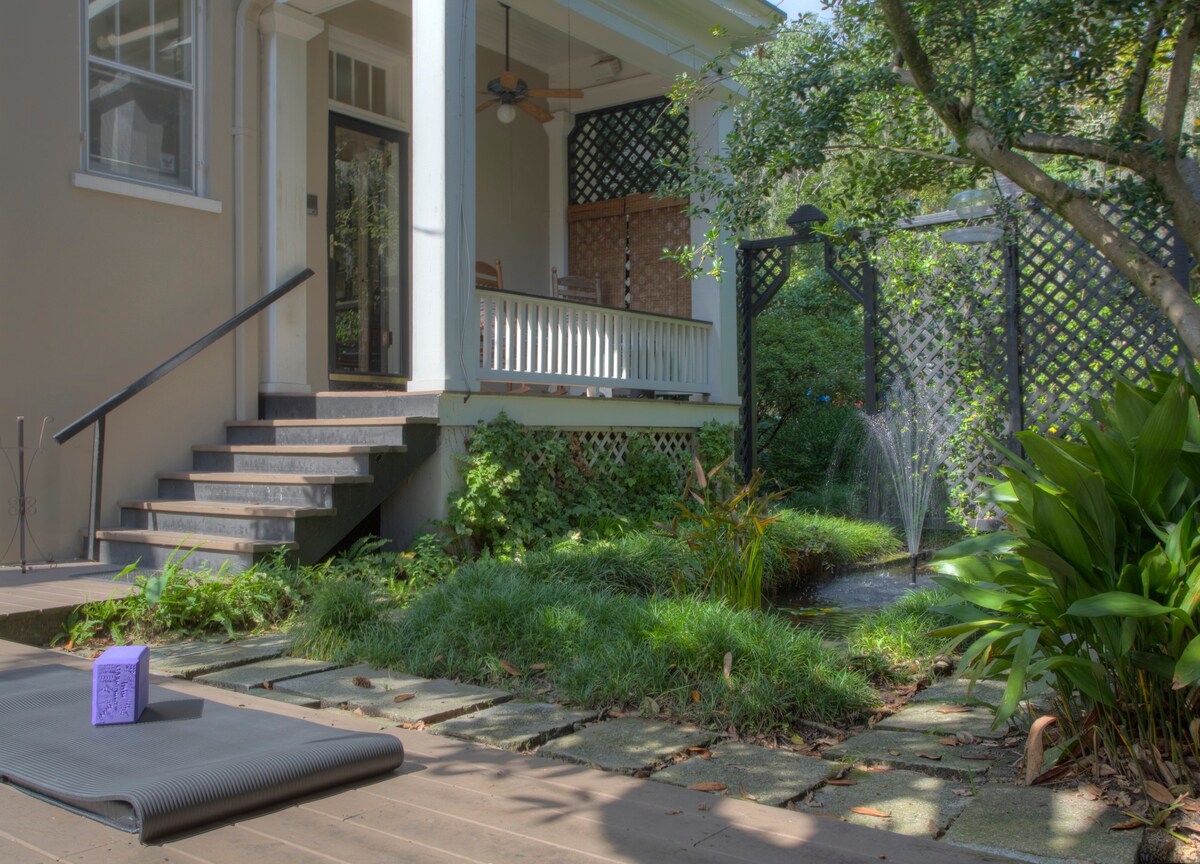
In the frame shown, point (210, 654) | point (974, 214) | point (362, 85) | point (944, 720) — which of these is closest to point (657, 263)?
point (362, 85)

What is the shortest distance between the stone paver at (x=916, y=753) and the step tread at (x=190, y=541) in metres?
3.36

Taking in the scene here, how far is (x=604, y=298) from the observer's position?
986cm

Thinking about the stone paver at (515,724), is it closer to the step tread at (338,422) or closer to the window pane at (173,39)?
the step tread at (338,422)

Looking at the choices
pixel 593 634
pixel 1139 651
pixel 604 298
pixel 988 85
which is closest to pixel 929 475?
pixel 604 298

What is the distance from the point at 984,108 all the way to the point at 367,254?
503 centimetres

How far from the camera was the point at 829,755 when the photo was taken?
302cm

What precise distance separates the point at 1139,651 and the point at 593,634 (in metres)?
2.00

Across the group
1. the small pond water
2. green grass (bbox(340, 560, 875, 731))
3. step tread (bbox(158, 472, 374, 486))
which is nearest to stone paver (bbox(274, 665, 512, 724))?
green grass (bbox(340, 560, 875, 731))

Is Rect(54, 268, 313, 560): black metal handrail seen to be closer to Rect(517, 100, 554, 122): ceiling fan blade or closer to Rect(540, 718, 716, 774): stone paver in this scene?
Rect(517, 100, 554, 122): ceiling fan blade

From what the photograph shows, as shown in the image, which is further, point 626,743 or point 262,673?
point 262,673

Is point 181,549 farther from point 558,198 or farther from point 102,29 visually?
point 558,198

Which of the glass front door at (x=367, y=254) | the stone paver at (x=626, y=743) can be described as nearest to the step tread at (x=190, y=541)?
the glass front door at (x=367, y=254)

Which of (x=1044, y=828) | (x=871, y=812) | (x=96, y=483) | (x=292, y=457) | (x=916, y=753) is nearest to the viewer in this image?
(x=1044, y=828)

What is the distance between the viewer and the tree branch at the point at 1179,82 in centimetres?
447
